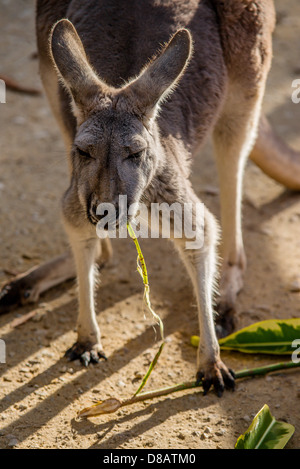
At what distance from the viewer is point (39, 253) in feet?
12.4

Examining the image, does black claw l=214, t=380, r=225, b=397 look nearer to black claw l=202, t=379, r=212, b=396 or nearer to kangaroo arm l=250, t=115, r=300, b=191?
black claw l=202, t=379, r=212, b=396

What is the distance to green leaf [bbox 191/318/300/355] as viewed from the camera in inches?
115

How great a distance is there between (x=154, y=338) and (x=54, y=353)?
1.61 feet

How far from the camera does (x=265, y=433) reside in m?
2.48

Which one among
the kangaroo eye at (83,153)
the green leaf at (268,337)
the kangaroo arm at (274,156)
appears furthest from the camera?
the kangaroo arm at (274,156)

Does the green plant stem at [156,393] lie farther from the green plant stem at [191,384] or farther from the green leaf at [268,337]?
the green leaf at [268,337]

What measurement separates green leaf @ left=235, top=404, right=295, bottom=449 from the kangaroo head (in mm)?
965

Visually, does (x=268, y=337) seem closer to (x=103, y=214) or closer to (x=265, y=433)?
(x=265, y=433)

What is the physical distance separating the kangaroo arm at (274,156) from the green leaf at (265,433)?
68.4 inches

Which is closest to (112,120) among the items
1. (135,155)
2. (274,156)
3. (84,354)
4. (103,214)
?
(135,155)

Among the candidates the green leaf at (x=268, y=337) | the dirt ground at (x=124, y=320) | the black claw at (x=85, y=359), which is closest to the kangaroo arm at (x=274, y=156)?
the dirt ground at (x=124, y=320)

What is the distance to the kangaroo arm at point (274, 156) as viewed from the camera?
149 inches

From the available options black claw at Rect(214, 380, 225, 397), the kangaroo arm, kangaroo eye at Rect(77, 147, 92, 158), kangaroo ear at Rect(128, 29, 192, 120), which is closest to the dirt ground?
black claw at Rect(214, 380, 225, 397)
